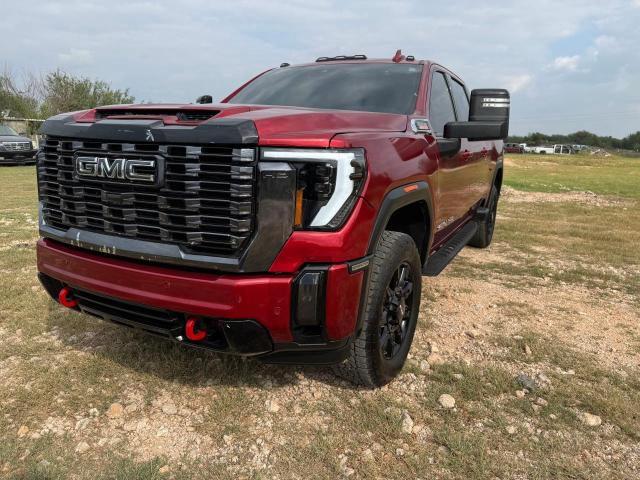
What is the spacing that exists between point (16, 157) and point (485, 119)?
766 inches

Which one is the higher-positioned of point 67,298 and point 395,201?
point 395,201

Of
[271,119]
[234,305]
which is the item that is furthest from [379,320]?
[271,119]

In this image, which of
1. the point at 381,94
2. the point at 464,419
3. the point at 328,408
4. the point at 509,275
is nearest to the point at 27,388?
the point at 328,408

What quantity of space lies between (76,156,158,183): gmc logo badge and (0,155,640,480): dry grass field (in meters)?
1.18

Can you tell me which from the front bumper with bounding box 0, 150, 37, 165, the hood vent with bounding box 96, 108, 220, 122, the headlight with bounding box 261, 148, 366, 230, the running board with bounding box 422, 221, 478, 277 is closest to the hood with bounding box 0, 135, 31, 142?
the front bumper with bounding box 0, 150, 37, 165

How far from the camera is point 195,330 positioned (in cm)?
234

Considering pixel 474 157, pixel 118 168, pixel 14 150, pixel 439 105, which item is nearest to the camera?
pixel 118 168

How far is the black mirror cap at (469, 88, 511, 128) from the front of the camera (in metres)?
3.46

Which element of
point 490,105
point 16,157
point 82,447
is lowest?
point 16,157

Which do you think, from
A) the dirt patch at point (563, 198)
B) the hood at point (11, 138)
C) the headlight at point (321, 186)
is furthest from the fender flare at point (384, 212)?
the hood at point (11, 138)

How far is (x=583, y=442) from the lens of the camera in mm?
2482

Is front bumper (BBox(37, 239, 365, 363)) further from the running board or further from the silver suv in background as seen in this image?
the silver suv in background

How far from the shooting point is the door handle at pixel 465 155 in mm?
4112

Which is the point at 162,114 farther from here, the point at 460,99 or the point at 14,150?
the point at 14,150
